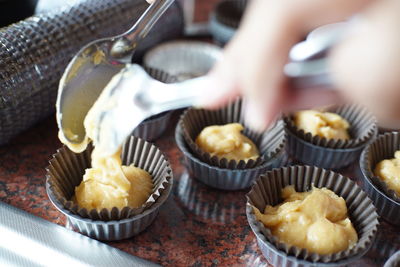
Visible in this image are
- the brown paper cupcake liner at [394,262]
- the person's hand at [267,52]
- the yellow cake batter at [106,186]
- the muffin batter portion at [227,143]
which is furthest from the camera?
the muffin batter portion at [227,143]

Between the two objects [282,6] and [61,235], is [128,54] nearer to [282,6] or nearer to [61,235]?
[61,235]

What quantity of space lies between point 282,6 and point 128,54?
2.39ft

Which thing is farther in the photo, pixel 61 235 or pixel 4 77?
pixel 4 77

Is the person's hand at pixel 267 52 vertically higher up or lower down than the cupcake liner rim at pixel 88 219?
higher up

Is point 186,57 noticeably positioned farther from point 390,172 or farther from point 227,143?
point 390,172

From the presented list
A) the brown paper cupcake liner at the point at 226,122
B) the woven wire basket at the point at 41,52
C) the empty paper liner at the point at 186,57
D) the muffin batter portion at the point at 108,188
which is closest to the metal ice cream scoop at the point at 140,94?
the muffin batter portion at the point at 108,188

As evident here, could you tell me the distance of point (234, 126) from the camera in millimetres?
1786

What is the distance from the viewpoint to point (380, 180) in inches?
61.3

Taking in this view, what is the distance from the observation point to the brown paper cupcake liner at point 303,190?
51.0 inches

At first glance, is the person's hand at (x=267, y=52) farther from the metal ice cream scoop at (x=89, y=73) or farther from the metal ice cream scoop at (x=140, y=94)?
the metal ice cream scoop at (x=89, y=73)

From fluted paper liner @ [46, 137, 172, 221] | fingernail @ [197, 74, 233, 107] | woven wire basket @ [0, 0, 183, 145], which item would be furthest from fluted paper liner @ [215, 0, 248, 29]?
fingernail @ [197, 74, 233, 107]

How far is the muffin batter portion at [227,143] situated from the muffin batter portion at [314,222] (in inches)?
10.5

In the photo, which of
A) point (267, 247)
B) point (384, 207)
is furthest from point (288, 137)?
point (267, 247)

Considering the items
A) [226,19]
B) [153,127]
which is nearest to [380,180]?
[153,127]
